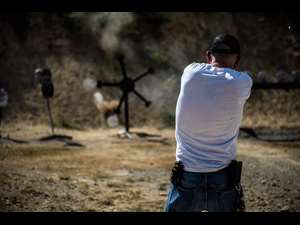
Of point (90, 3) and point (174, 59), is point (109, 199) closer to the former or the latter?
point (90, 3)

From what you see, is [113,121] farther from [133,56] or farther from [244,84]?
[244,84]

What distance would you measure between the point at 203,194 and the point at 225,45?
1.26 meters

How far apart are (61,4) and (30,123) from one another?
54.5 feet

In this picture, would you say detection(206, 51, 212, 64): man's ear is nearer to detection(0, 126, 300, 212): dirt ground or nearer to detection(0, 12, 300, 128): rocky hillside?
detection(0, 126, 300, 212): dirt ground

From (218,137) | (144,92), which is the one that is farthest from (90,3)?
(144,92)

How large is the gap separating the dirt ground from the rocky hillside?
13.9 feet

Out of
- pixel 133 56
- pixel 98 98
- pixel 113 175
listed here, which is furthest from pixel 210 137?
pixel 133 56

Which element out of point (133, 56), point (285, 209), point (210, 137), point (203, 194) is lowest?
point (285, 209)

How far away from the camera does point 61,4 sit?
3779mm

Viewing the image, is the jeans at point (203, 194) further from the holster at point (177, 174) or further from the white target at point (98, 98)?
the white target at point (98, 98)

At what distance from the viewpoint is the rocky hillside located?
21.0m

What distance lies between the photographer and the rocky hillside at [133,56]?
68.8 feet

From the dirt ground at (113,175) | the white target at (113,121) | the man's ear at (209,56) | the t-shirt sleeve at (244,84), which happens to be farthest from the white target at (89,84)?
the t-shirt sleeve at (244,84)

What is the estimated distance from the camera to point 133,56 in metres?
23.4
